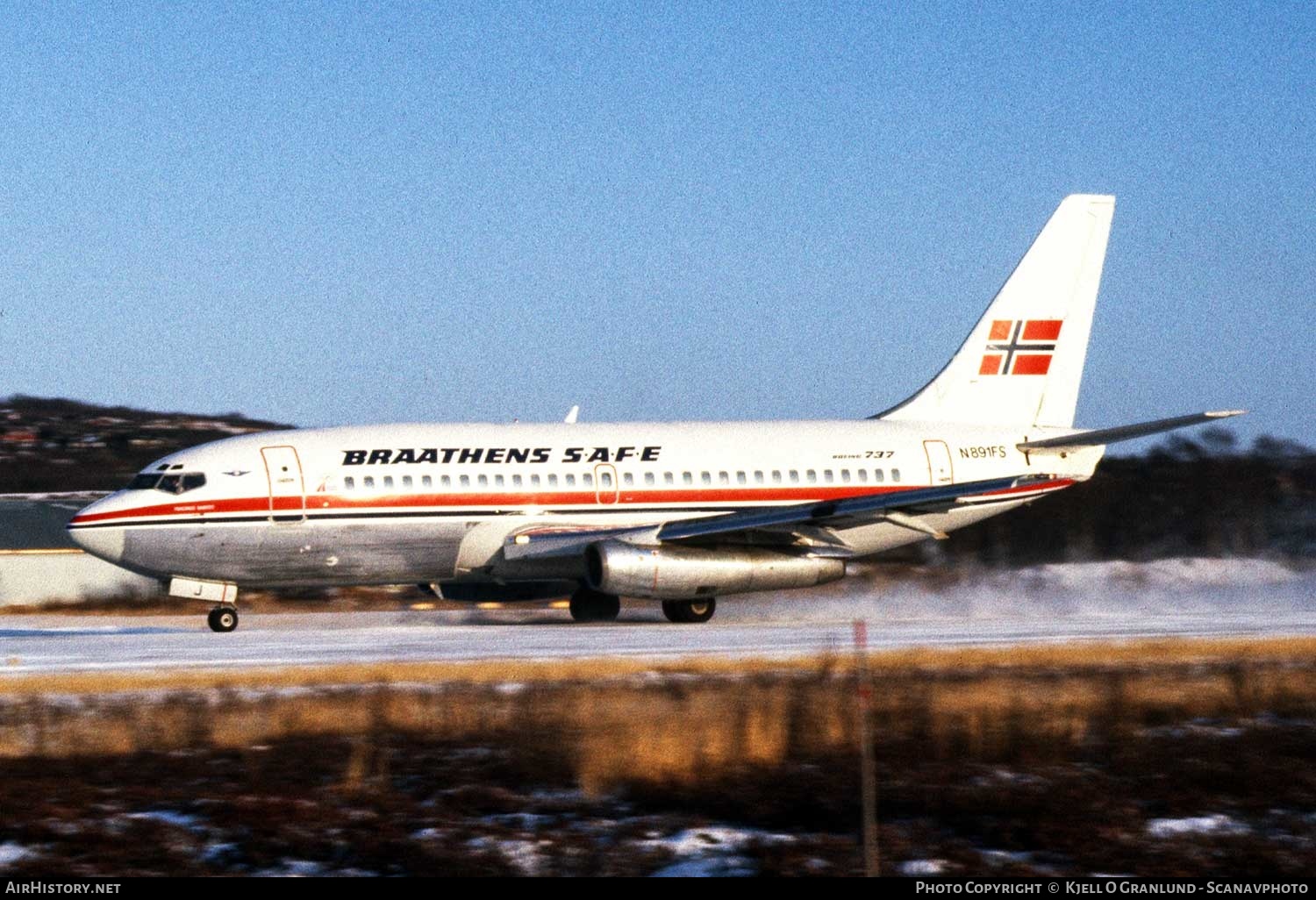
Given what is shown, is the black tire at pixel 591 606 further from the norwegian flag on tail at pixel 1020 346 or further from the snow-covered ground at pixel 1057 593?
the norwegian flag on tail at pixel 1020 346

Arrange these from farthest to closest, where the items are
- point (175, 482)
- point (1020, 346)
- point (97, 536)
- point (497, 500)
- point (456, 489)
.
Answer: point (1020, 346) < point (497, 500) < point (456, 489) < point (175, 482) < point (97, 536)

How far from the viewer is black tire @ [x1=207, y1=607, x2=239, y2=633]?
1169 inches

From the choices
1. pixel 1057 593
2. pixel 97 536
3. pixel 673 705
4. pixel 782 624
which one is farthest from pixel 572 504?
pixel 673 705

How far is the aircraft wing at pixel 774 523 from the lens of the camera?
29.9 metres

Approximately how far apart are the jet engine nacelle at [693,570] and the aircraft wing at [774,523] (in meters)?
0.36

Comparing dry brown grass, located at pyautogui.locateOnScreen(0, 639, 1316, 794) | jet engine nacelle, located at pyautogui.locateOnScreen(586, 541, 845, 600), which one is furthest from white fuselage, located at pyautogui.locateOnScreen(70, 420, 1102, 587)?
dry brown grass, located at pyautogui.locateOnScreen(0, 639, 1316, 794)

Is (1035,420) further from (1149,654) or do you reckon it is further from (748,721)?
(748,721)

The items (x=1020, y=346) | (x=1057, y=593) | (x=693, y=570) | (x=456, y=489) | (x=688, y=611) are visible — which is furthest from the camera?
(x=1057, y=593)

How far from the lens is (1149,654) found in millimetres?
22812

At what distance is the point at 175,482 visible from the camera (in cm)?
2956

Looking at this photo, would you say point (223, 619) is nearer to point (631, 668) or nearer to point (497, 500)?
point (497, 500)

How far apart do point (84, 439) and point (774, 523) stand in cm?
9017

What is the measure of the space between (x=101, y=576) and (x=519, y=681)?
105 feet

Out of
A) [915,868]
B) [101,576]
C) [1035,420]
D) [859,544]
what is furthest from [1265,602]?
[101,576]
